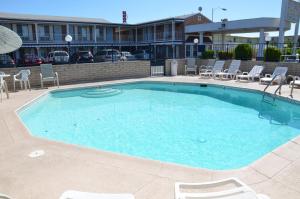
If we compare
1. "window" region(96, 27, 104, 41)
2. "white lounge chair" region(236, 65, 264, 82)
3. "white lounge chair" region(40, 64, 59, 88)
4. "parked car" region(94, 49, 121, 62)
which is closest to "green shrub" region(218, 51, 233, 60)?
"white lounge chair" region(236, 65, 264, 82)

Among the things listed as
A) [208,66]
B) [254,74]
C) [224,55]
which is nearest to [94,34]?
[208,66]

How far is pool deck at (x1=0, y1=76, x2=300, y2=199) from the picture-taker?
2.99m

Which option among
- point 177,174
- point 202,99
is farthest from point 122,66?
point 177,174

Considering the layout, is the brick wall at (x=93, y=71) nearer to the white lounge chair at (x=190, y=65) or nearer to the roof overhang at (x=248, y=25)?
the white lounge chair at (x=190, y=65)

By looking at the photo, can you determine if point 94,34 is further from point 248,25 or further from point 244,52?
point 244,52

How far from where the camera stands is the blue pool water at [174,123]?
Result: 5.33 meters

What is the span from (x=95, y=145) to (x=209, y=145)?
2599mm

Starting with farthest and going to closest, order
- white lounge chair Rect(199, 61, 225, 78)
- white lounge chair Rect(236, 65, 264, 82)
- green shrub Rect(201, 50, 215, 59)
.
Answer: green shrub Rect(201, 50, 215, 59) < white lounge chair Rect(199, 61, 225, 78) < white lounge chair Rect(236, 65, 264, 82)

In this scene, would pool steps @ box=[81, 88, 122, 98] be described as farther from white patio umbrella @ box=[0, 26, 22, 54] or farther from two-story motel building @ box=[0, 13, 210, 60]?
two-story motel building @ box=[0, 13, 210, 60]

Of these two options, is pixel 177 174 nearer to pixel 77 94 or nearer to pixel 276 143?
pixel 276 143

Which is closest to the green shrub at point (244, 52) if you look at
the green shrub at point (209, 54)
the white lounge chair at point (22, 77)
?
the green shrub at point (209, 54)

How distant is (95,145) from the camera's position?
5.71 meters

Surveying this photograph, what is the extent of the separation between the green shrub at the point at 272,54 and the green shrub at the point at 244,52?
1.13 metres

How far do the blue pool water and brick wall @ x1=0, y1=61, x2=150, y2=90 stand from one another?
5.38 ft
